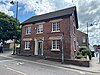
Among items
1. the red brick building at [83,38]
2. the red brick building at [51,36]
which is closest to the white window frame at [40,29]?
the red brick building at [51,36]

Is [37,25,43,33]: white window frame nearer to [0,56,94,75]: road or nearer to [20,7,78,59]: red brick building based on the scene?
[20,7,78,59]: red brick building

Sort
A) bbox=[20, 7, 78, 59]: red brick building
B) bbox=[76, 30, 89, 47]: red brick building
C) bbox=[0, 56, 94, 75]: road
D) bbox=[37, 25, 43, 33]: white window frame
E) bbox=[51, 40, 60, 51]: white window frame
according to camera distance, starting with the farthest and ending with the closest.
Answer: bbox=[76, 30, 89, 47]: red brick building
bbox=[37, 25, 43, 33]: white window frame
bbox=[51, 40, 60, 51]: white window frame
bbox=[20, 7, 78, 59]: red brick building
bbox=[0, 56, 94, 75]: road

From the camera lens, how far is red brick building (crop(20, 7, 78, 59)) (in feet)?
69.3

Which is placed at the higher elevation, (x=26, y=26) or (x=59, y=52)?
(x=26, y=26)

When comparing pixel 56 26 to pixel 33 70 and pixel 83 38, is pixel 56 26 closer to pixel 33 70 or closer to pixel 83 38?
pixel 33 70

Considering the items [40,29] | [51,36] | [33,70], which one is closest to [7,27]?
[40,29]

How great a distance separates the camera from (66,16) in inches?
848

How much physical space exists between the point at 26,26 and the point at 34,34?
120 inches

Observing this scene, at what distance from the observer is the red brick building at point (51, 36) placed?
69.3 ft

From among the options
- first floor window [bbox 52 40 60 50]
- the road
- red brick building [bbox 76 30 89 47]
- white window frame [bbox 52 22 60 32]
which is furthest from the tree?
the road

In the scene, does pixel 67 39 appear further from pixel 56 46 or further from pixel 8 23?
pixel 8 23

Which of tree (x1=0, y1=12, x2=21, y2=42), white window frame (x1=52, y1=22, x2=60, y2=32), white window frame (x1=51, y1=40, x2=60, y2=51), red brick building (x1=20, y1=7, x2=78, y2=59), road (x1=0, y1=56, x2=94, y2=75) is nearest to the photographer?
road (x1=0, y1=56, x2=94, y2=75)

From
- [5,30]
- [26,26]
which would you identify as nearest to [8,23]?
[5,30]

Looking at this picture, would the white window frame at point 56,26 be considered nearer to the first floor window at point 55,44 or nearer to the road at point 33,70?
the first floor window at point 55,44
